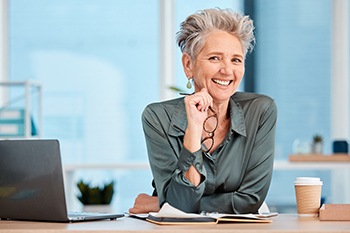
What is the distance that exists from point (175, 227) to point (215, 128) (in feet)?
2.53

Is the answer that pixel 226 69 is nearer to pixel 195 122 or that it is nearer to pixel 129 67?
pixel 195 122

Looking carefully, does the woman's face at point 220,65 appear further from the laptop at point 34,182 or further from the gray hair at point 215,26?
the laptop at point 34,182

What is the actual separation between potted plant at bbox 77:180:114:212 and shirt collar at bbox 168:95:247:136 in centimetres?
321

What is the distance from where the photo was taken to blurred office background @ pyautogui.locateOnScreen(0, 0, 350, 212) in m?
6.23

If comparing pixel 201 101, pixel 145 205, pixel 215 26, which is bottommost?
pixel 145 205

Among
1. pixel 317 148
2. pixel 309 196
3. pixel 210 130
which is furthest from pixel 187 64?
pixel 317 148

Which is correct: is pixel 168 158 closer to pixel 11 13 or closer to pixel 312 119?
pixel 312 119

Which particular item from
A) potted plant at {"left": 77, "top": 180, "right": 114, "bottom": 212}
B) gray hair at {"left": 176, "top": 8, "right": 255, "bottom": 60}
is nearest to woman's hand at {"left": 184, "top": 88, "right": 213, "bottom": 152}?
gray hair at {"left": 176, "top": 8, "right": 255, "bottom": 60}

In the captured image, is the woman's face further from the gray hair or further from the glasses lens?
the glasses lens

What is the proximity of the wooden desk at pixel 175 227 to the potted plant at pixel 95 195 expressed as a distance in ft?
12.0

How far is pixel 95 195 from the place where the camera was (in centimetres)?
595

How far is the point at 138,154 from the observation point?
250 inches

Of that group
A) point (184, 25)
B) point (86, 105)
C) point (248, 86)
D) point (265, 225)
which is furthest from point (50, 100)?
point (265, 225)

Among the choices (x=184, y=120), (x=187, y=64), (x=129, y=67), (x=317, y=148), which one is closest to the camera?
(x=184, y=120)
